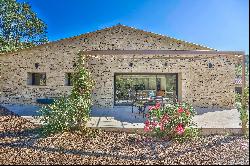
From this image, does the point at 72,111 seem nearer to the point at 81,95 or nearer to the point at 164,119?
the point at 81,95

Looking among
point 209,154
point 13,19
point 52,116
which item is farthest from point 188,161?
point 13,19

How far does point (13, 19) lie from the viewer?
3288 cm

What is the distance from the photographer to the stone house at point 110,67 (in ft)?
57.5

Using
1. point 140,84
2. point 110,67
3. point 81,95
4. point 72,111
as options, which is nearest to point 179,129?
point 72,111

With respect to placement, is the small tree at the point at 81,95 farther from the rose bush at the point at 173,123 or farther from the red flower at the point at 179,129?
the red flower at the point at 179,129

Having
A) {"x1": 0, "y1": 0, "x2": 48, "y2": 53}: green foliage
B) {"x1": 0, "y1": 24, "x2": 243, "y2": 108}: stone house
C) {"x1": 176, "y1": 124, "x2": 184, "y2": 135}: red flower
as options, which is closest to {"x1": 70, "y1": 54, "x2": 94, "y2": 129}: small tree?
{"x1": 176, "y1": 124, "x2": 184, "y2": 135}: red flower

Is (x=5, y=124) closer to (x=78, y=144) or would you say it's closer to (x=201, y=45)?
(x=78, y=144)

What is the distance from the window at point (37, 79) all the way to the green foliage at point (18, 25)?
45.1 feet

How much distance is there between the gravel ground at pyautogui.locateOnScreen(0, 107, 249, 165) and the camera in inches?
280

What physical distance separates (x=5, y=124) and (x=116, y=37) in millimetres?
8468

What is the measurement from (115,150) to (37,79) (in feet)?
39.8

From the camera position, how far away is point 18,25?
33.9 metres

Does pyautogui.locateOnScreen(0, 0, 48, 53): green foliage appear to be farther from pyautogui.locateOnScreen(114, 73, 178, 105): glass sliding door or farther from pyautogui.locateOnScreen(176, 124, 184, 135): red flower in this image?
pyautogui.locateOnScreen(176, 124, 184, 135): red flower

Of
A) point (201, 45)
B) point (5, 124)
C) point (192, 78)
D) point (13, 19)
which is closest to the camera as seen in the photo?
point (5, 124)
